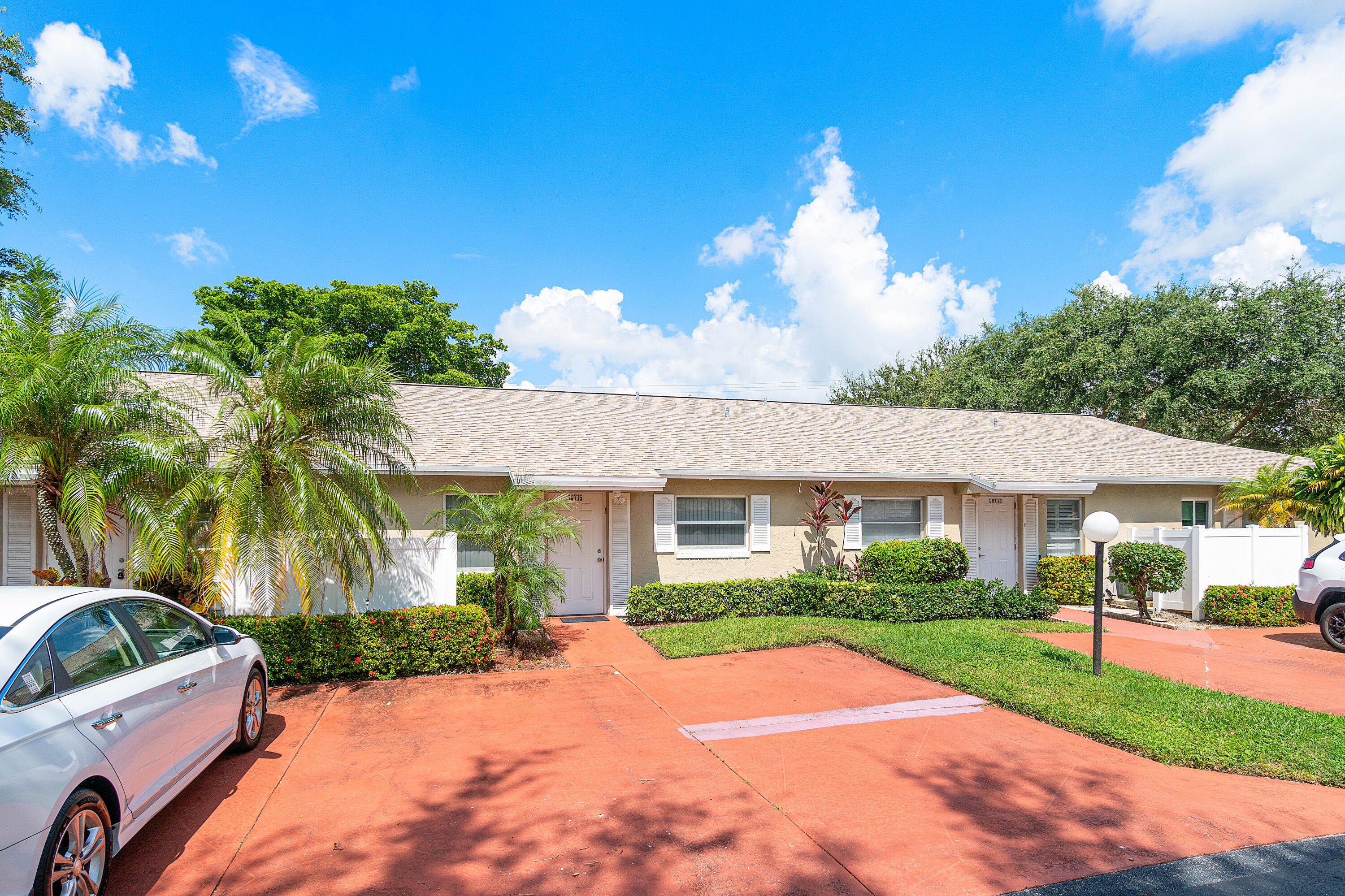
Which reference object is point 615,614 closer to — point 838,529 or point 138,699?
point 838,529

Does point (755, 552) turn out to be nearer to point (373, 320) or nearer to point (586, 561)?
point (586, 561)

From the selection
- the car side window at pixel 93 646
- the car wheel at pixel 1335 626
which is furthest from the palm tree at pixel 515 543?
the car wheel at pixel 1335 626

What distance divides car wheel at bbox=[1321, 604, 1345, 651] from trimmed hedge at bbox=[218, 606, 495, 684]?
508 inches

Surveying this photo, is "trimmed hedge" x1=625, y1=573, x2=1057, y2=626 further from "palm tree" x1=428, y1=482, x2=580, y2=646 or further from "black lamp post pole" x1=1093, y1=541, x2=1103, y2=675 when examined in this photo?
"black lamp post pole" x1=1093, y1=541, x2=1103, y2=675

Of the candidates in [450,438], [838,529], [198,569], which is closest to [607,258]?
[450,438]

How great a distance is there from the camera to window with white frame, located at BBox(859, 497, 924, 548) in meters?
14.2

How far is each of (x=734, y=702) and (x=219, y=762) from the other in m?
4.97

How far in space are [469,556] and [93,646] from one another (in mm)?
8198

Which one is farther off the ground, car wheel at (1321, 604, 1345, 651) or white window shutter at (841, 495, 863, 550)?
white window shutter at (841, 495, 863, 550)

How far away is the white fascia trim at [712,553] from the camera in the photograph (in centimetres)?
1291

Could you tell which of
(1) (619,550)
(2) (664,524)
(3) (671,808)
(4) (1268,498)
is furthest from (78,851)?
(4) (1268,498)

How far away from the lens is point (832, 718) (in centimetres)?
676

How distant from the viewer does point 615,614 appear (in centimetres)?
1227

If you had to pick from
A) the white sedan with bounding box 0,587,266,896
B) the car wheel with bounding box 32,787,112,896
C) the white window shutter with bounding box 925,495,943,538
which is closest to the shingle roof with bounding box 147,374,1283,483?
the white window shutter with bounding box 925,495,943,538
